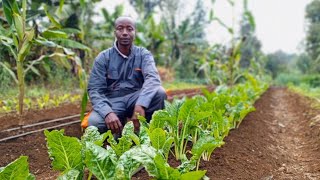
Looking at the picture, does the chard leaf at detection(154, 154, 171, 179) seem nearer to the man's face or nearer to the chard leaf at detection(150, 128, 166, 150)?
the chard leaf at detection(150, 128, 166, 150)

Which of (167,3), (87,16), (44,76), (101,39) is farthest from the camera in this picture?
(167,3)

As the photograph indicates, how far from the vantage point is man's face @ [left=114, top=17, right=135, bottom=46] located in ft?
12.1

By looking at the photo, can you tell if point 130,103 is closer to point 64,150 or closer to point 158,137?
point 158,137

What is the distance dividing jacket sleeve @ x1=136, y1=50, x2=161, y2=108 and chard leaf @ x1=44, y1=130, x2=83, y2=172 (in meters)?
1.50

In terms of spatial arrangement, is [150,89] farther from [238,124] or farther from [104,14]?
[104,14]

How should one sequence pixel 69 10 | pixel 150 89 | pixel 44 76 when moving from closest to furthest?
pixel 150 89, pixel 44 76, pixel 69 10

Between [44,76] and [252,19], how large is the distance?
18.3ft

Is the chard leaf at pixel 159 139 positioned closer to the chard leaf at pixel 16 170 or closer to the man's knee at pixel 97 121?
the chard leaf at pixel 16 170

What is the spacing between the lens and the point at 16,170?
5.57 ft

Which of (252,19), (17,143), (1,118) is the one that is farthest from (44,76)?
(17,143)

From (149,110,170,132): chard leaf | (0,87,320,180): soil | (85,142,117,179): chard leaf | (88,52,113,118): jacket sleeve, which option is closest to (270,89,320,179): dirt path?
(0,87,320,180): soil

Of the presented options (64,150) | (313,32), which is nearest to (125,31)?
(64,150)

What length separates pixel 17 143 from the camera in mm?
3623

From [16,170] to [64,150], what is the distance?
29 centimetres
